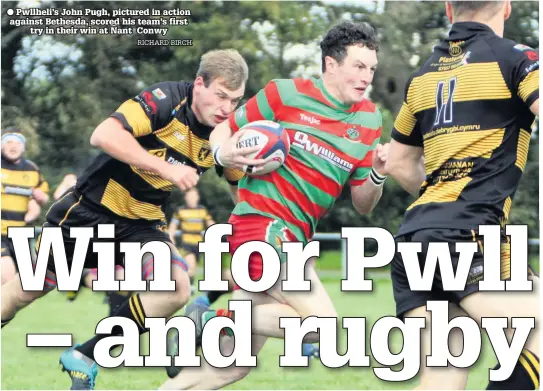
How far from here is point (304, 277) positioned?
5055mm

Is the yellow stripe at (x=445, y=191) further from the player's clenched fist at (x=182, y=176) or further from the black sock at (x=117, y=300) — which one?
the black sock at (x=117, y=300)

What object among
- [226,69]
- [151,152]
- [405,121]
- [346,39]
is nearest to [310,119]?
[346,39]

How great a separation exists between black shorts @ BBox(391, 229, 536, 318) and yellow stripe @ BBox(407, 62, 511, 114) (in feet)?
1.89

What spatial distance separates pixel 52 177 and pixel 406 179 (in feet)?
55.8

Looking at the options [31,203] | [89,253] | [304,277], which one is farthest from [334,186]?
[31,203]

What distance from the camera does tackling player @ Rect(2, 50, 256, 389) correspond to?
5707mm

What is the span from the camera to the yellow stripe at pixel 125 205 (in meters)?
6.09

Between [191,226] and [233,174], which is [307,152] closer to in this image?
[233,174]

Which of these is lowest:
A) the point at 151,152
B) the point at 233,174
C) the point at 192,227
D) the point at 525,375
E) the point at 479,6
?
the point at 192,227

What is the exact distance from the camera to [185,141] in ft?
19.7

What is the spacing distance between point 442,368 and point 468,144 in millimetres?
956

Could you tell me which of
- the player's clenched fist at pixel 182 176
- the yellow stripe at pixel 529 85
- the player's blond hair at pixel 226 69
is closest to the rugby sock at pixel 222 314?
the player's clenched fist at pixel 182 176

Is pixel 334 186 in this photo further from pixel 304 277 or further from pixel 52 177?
pixel 52 177

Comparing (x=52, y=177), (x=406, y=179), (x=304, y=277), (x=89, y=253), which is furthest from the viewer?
(x=52, y=177)
